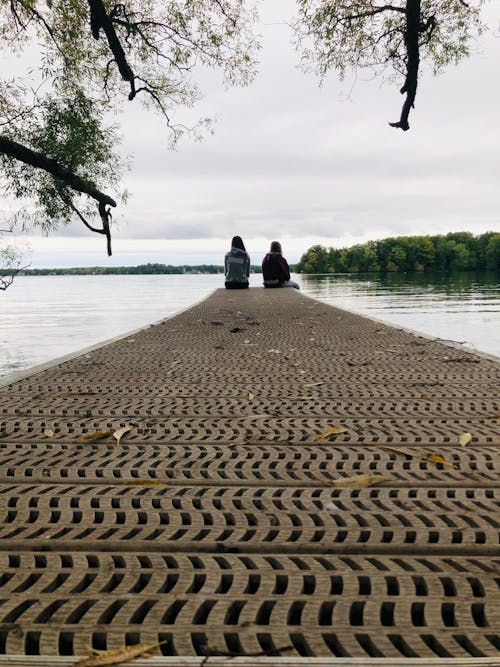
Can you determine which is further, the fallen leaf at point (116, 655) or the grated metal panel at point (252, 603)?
the grated metal panel at point (252, 603)

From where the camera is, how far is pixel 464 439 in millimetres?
3588

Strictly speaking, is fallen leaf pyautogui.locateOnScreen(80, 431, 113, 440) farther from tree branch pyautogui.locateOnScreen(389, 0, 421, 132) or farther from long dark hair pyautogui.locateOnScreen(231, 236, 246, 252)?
long dark hair pyautogui.locateOnScreen(231, 236, 246, 252)

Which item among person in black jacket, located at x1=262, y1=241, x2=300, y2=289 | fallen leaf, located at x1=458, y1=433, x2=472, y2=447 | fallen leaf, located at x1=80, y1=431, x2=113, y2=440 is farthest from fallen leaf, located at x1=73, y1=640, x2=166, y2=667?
person in black jacket, located at x1=262, y1=241, x2=300, y2=289

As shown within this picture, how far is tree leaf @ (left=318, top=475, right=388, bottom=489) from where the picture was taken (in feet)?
9.49

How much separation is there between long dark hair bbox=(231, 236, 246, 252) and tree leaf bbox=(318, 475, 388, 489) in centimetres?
1981

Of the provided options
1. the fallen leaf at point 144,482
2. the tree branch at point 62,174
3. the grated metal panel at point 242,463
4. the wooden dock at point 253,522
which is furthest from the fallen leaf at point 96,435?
the tree branch at point 62,174

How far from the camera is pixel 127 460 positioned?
3291 mm

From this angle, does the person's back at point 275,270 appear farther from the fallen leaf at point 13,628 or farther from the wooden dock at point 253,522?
the fallen leaf at point 13,628

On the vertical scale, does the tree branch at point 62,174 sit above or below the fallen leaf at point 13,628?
above

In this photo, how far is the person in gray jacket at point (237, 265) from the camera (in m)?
22.8

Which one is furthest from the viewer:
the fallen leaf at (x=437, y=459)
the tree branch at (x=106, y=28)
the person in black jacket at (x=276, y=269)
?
the person in black jacket at (x=276, y=269)

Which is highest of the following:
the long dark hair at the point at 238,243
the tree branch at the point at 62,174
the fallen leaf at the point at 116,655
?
the tree branch at the point at 62,174

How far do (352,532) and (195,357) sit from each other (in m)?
4.88

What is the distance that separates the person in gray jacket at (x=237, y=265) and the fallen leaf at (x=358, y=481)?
1982cm
